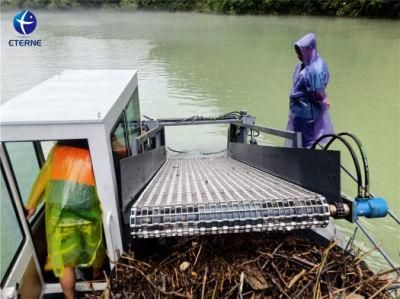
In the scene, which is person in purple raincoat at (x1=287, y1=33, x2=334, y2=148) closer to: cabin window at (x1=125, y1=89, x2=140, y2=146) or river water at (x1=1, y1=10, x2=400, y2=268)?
river water at (x1=1, y1=10, x2=400, y2=268)

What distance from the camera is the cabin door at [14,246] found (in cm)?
224

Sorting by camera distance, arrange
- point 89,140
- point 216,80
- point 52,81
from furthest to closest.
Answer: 1. point 216,80
2. point 52,81
3. point 89,140

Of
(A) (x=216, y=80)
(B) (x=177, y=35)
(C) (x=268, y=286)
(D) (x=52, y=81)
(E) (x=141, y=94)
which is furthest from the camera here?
(B) (x=177, y=35)

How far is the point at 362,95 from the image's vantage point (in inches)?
426

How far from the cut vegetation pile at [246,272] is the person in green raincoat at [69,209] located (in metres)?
0.35

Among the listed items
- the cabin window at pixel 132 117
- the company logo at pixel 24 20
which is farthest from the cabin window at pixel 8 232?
the company logo at pixel 24 20

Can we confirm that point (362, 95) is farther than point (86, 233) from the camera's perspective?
Yes

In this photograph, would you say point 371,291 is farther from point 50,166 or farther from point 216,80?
point 216,80

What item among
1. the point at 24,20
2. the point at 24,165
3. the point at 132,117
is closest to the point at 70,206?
the point at 24,165

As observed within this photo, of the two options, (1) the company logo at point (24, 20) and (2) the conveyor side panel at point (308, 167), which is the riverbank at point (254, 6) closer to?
(1) the company logo at point (24, 20)

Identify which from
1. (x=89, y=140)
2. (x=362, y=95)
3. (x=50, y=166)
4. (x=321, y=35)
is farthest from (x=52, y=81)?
(x=321, y=35)

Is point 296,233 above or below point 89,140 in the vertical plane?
below

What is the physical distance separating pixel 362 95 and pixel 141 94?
20.9 feet

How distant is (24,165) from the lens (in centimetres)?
275
